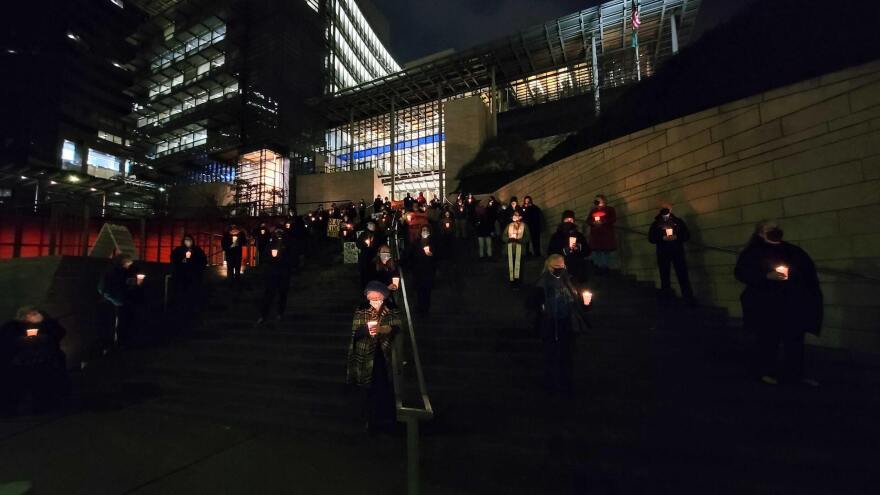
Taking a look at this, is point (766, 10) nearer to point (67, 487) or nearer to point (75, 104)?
point (67, 487)

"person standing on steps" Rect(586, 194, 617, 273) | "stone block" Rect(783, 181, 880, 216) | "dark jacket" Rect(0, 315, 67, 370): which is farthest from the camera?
"person standing on steps" Rect(586, 194, 617, 273)

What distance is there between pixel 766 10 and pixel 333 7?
44572mm

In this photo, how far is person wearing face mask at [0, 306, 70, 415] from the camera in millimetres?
5199

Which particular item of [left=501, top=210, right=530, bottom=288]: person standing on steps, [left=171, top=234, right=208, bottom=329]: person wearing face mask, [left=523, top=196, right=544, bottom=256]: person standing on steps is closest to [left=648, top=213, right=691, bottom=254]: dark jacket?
[left=501, top=210, right=530, bottom=288]: person standing on steps

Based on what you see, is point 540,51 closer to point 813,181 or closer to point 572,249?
point 572,249

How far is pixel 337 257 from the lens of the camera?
12.3 metres

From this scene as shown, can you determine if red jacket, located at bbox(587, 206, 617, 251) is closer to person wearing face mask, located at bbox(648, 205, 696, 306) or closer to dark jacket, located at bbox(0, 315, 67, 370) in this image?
person wearing face mask, located at bbox(648, 205, 696, 306)

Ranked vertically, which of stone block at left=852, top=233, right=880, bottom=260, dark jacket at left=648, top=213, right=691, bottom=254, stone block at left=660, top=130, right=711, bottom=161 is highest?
stone block at left=660, top=130, right=711, bottom=161

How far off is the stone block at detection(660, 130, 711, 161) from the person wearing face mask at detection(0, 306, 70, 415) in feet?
34.2

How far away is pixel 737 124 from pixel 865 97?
5.72 ft

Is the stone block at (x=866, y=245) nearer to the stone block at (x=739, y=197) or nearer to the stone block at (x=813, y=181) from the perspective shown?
the stone block at (x=813, y=181)

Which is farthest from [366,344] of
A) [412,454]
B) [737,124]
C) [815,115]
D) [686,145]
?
[686,145]

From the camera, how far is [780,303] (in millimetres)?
4441

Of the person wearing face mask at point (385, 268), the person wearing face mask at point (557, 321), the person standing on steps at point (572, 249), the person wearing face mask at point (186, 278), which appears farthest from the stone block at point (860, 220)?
the person wearing face mask at point (186, 278)
